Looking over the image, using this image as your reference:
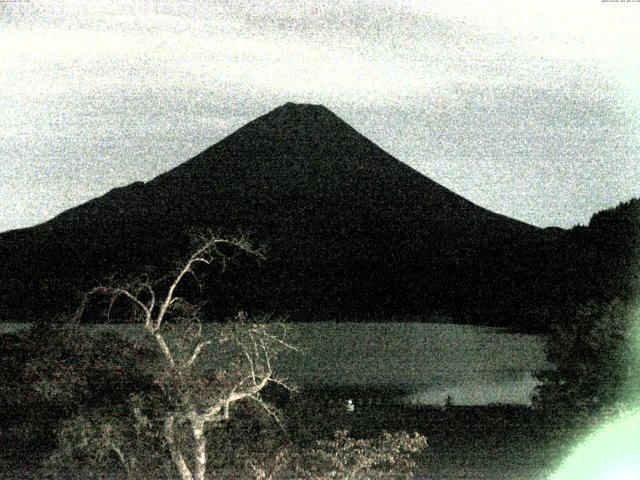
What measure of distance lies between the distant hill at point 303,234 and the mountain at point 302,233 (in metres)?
0.19

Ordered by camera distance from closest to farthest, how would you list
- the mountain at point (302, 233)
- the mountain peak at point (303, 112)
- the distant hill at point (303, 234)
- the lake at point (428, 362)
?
the lake at point (428, 362) → the distant hill at point (303, 234) → the mountain at point (302, 233) → the mountain peak at point (303, 112)

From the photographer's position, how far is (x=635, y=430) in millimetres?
15648

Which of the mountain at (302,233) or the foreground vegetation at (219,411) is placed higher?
the mountain at (302,233)

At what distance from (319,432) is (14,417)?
598 cm

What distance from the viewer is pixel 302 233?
11362 centimetres

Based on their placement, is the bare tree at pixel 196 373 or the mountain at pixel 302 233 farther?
the mountain at pixel 302 233

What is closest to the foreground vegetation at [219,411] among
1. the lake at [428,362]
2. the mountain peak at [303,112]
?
the lake at [428,362]

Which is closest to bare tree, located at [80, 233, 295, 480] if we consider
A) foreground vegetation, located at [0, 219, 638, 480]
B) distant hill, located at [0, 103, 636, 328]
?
foreground vegetation, located at [0, 219, 638, 480]

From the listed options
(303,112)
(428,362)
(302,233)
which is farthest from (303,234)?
(428,362)

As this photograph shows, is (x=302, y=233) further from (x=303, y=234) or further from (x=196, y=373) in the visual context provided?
(x=196, y=373)

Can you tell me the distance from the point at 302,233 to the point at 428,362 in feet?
217

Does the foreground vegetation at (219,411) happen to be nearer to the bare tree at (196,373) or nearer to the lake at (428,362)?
the bare tree at (196,373)

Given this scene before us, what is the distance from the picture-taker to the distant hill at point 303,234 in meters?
90.9

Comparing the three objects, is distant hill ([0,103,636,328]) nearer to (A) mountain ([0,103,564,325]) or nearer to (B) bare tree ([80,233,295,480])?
(A) mountain ([0,103,564,325])
